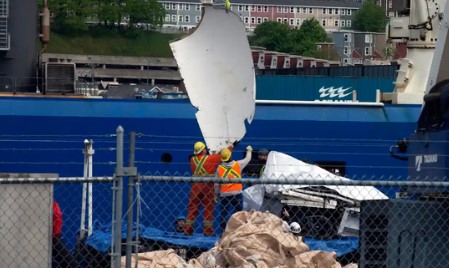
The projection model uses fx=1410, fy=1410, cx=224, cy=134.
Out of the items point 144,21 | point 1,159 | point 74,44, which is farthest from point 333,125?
point 144,21

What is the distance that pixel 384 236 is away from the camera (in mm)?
13062

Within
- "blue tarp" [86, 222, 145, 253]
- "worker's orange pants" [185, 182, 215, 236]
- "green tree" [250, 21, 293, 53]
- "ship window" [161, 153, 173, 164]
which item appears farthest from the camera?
"green tree" [250, 21, 293, 53]

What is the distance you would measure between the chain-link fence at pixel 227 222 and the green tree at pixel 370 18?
113 metres

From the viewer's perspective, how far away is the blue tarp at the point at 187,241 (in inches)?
624

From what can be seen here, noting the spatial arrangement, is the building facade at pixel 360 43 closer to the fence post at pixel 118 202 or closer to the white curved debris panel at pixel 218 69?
the white curved debris panel at pixel 218 69

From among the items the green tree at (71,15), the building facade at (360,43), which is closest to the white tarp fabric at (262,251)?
the building facade at (360,43)

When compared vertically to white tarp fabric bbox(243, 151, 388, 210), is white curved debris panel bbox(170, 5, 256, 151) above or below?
above

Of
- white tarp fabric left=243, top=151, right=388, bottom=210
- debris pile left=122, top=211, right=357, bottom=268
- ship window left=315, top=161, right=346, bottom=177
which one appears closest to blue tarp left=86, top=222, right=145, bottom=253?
debris pile left=122, top=211, right=357, bottom=268

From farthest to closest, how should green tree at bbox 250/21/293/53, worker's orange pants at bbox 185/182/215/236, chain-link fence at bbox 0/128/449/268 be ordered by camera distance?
green tree at bbox 250/21/293/53 < worker's orange pants at bbox 185/182/215/236 < chain-link fence at bbox 0/128/449/268

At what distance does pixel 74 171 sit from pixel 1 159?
4.42 feet

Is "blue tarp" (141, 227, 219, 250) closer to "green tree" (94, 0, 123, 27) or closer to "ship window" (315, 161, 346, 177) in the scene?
"ship window" (315, 161, 346, 177)

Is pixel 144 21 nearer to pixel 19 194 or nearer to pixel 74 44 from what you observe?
pixel 74 44

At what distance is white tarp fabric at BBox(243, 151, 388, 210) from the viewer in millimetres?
18172

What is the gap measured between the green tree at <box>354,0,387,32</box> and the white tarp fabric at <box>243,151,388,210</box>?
367ft
